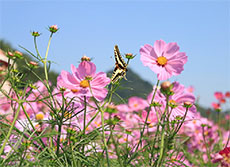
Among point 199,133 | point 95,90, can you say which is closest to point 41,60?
point 95,90

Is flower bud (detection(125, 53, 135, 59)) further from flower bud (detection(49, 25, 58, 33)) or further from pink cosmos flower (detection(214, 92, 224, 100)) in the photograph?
pink cosmos flower (detection(214, 92, 224, 100))

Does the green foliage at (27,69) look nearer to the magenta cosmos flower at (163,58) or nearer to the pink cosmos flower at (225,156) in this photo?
the magenta cosmos flower at (163,58)

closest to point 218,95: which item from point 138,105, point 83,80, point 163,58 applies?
point 138,105

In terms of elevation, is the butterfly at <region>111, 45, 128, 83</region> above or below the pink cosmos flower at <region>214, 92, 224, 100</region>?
below

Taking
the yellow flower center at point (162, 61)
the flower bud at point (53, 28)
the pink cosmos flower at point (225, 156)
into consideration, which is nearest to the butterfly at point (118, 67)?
the yellow flower center at point (162, 61)

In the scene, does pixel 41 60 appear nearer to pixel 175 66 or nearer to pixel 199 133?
pixel 175 66

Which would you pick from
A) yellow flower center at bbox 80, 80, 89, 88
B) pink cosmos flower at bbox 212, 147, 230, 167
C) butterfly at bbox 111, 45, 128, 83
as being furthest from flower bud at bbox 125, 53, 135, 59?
pink cosmos flower at bbox 212, 147, 230, 167

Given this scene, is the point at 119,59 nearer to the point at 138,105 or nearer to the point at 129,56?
the point at 129,56
